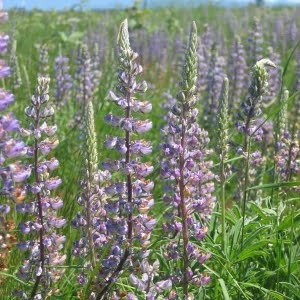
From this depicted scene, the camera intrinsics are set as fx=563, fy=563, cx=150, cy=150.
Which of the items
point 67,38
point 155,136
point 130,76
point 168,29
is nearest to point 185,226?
point 130,76

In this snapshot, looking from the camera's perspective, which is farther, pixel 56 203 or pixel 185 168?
pixel 185 168

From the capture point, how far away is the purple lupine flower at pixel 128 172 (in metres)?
2.33

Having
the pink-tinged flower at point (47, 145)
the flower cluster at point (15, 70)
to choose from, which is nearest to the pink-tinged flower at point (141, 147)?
the pink-tinged flower at point (47, 145)

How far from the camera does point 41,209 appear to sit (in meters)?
2.35

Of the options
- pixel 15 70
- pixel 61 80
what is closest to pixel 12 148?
pixel 15 70

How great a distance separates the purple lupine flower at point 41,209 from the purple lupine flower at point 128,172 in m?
0.22

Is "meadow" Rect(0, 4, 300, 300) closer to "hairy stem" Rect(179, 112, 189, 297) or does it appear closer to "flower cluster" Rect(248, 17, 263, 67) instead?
"hairy stem" Rect(179, 112, 189, 297)

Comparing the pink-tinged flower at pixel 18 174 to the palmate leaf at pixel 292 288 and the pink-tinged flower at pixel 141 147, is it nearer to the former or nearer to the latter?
the pink-tinged flower at pixel 141 147

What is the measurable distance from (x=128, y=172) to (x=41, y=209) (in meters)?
0.40

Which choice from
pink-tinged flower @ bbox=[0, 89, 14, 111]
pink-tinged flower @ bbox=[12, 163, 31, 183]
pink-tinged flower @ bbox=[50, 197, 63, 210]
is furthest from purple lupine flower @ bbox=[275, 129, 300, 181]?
pink-tinged flower @ bbox=[0, 89, 14, 111]

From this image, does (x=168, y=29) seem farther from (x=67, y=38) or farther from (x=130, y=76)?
(x=130, y=76)

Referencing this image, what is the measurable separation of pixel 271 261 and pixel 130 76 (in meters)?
1.32

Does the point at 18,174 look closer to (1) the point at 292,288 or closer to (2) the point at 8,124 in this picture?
(2) the point at 8,124

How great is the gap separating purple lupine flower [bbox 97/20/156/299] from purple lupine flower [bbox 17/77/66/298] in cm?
22
